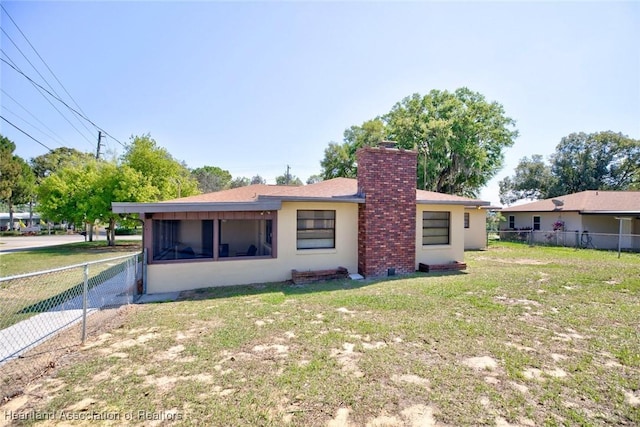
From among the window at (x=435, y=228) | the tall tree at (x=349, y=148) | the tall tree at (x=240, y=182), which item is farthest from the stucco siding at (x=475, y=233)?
the tall tree at (x=240, y=182)

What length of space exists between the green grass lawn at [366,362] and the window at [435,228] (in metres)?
3.74

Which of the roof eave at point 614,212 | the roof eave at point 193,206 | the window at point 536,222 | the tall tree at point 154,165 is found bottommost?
the window at point 536,222

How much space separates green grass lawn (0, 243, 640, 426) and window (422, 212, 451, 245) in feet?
12.3

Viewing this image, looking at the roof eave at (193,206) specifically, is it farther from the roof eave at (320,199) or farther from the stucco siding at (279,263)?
the stucco siding at (279,263)

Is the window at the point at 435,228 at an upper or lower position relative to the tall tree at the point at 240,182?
lower

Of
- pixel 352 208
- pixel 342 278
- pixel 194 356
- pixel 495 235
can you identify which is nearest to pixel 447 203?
pixel 352 208

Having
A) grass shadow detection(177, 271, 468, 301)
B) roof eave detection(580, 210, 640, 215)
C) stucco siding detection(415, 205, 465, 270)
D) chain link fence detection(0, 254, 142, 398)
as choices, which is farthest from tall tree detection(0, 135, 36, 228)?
roof eave detection(580, 210, 640, 215)

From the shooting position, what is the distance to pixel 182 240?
1286 centimetres

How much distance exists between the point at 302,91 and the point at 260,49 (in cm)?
408

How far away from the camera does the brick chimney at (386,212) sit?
926 cm

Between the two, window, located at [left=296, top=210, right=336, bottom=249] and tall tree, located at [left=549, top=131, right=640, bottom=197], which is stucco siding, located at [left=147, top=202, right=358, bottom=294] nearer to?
window, located at [left=296, top=210, right=336, bottom=249]

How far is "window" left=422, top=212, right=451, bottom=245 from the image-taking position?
35.0 feet

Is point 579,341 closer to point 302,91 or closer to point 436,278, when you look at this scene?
point 436,278

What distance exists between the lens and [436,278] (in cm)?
902
